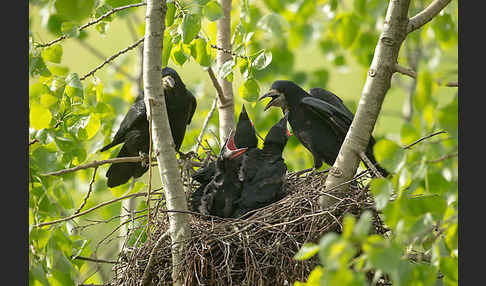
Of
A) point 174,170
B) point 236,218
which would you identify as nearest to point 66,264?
point 174,170

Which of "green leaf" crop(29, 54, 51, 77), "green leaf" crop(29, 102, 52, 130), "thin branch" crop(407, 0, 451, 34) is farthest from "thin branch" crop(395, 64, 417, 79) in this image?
"green leaf" crop(29, 54, 51, 77)

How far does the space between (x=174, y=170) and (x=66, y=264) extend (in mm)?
585

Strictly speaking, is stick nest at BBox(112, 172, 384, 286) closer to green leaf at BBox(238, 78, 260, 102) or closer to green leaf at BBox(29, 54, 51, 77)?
green leaf at BBox(238, 78, 260, 102)

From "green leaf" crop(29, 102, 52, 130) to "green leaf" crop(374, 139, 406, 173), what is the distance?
5.10 feet

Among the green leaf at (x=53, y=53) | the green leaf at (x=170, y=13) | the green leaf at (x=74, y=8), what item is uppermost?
the green leaf at (x=170, y=13)

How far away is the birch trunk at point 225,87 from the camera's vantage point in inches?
150

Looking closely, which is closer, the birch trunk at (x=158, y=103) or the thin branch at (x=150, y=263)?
the birch trunk at (x=158, y=103)

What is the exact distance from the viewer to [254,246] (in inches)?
99.9

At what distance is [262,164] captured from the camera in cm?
322

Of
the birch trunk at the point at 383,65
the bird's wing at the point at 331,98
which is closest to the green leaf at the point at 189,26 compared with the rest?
the birch trunk at the point at 383,65

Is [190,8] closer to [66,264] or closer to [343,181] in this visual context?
[343,181]

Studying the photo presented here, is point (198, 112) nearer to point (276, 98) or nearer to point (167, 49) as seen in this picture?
point (276, 98)

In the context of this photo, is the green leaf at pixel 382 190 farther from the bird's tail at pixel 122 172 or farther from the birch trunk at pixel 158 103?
the bird's tail at pixel 122 172

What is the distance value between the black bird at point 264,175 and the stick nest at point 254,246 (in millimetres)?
166
